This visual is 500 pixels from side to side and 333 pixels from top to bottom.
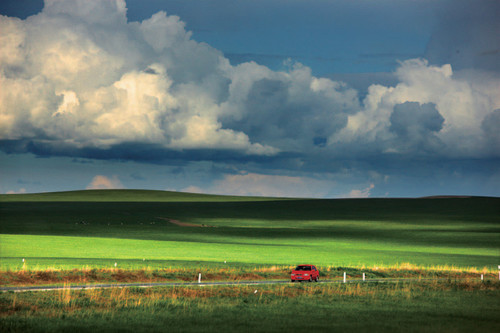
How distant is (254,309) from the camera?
36844 mm

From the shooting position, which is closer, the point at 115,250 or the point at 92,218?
the point at 115,250

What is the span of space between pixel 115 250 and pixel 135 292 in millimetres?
43181

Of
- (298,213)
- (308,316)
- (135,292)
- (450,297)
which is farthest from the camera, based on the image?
(298,213)

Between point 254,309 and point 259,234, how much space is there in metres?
77.3

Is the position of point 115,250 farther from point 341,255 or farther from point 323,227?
point 323,227

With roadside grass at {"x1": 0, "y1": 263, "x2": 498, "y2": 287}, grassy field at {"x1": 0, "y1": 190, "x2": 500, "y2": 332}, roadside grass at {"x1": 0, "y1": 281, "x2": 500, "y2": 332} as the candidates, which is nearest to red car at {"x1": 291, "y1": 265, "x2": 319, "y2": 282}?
grassy field at {"x1": 0, "y1": 190, "x2": 500, "y2": 332}

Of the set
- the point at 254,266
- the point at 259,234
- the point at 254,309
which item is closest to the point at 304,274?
the point at 254,266

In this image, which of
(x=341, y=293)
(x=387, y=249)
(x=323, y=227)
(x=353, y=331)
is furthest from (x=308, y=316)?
(x=323, y=227)

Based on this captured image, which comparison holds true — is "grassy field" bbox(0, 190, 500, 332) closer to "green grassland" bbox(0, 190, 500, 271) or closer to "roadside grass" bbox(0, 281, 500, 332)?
"roadside grass" bbox(0, 281, 500, 332)

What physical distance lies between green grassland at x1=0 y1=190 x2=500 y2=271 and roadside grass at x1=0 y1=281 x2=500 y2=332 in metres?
19.4

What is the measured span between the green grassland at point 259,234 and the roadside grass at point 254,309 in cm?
1936

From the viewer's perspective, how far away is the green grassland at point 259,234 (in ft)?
249

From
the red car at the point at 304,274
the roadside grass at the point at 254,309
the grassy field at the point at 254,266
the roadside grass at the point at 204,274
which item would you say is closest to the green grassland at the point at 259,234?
the grassy field at the point at 254,266

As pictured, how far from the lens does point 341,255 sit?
8425 cm
